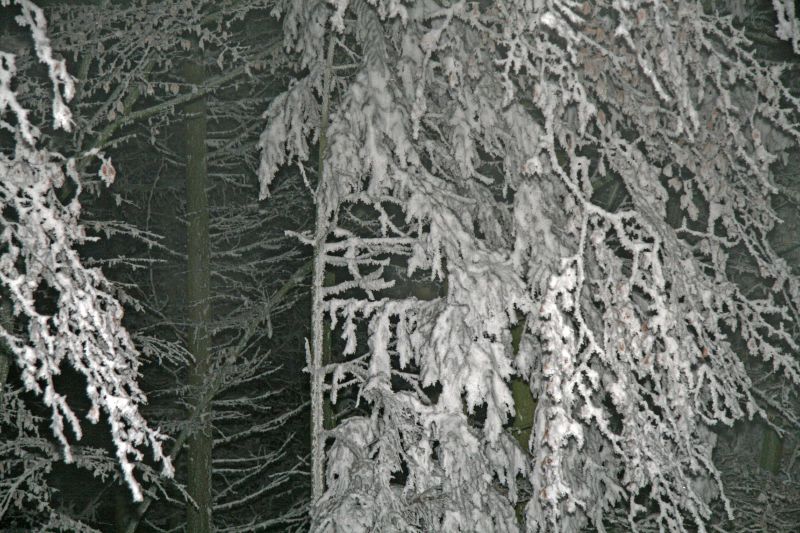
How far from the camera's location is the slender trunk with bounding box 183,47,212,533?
809 centimetres

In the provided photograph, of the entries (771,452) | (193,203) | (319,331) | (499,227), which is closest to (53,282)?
(319,331)

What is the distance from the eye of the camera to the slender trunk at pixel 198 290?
8086mm

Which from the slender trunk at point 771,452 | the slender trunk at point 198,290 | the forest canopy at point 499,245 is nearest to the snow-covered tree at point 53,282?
the forest canopy at point 499,245

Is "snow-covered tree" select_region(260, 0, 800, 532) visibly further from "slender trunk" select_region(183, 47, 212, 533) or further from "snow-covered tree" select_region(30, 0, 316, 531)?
"slender trunk" select_region(183, 47, 212, 533)

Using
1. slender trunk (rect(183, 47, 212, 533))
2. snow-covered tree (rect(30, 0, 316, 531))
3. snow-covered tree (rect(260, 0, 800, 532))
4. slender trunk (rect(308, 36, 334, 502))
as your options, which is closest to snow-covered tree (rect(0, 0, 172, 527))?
snow-covered tree (rect(30, 0, 316, 531))

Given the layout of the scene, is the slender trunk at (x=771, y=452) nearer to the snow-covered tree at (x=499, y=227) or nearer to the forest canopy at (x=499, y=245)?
the forest canopy at (x=499, y=245)

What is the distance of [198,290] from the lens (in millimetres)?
8172

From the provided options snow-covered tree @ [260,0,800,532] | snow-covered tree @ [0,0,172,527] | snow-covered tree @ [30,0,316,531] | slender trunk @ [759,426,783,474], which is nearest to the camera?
snow-covered tree @ [0,0,172,527]

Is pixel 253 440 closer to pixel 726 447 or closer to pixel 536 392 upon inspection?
pixel 726 447

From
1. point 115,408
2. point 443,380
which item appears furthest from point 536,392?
point 115,408

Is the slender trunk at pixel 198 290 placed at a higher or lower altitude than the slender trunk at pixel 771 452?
higher

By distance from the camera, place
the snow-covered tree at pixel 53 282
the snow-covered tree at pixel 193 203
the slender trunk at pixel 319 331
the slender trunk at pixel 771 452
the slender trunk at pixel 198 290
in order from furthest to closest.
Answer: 1. the slender trunk at pixel 771 452
2. the slender trunk at pixel 198 290
3. the snow-covered tree at pixel 193 203
4. the slender trunk at pixel 319 331
5. the snow-covered tree at pixel 53 282

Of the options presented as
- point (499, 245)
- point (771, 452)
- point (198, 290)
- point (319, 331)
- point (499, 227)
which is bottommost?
point (771, 452)

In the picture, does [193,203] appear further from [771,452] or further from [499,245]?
[771,452]
